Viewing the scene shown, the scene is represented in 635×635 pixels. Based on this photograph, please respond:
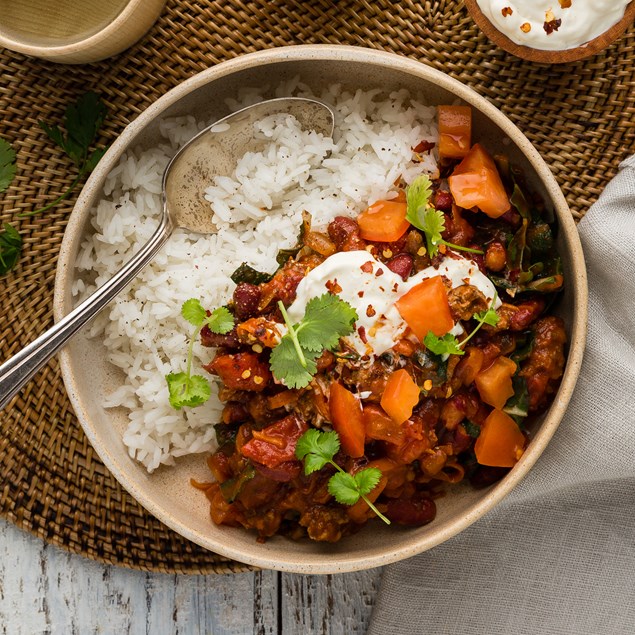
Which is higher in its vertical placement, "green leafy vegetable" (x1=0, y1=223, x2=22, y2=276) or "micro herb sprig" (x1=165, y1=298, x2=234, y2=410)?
"micro herb sprig" (x1=165, y1=298, x2=234, y2=410)

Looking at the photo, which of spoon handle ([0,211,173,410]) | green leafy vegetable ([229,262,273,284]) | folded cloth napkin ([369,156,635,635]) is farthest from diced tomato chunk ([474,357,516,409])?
spoon handle ([0,211,173,410])

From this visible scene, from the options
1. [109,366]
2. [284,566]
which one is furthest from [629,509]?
[109,366]

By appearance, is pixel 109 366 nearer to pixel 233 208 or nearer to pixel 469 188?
pixel 233 208

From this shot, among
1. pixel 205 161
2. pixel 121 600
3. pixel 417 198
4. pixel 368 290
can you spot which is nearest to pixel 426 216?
pixel 417 198

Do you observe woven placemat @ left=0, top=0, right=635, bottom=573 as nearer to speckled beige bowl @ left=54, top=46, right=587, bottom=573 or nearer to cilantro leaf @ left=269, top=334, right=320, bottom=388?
speckled beige bowl @ left=54, top=46, right=587, bottom=573

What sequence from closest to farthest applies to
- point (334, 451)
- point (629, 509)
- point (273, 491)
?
point (334, 451), point (273, 491), point (629, 509)

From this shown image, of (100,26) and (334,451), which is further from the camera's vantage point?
(100,26)
